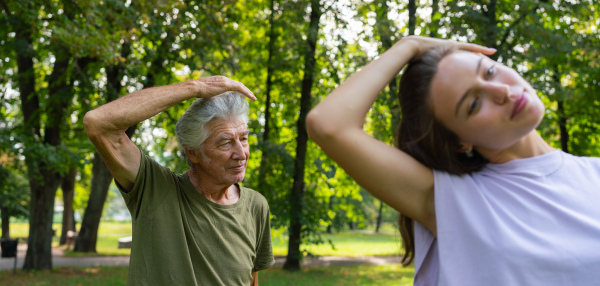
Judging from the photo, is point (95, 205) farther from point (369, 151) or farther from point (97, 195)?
point (369, 151)

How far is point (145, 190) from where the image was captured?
2.62 m

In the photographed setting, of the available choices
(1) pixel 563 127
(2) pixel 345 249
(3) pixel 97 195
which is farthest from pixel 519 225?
(2) pixel 345 249

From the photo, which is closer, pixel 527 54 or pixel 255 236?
pixel 255 236

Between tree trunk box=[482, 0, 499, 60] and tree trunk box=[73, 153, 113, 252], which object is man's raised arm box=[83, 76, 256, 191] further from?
tree trunk box=[73, 153, 113, 252]

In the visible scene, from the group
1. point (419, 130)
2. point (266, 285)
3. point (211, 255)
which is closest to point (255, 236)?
point (211, 255)

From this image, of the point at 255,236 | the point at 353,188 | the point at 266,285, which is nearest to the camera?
the point at 255,236

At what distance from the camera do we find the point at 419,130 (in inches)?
60.3

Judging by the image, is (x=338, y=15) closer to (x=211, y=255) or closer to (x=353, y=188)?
(x=353, y=188)

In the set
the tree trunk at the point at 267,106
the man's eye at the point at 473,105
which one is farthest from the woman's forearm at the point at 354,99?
the tree trunk at the point at 267,106

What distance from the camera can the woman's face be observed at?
52.9 inches

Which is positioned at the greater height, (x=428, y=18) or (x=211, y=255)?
(x=428, y=18)

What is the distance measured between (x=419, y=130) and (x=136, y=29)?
27.0 ft

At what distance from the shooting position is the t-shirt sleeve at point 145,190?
2604 mm

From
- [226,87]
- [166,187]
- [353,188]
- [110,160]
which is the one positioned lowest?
[353,188]
